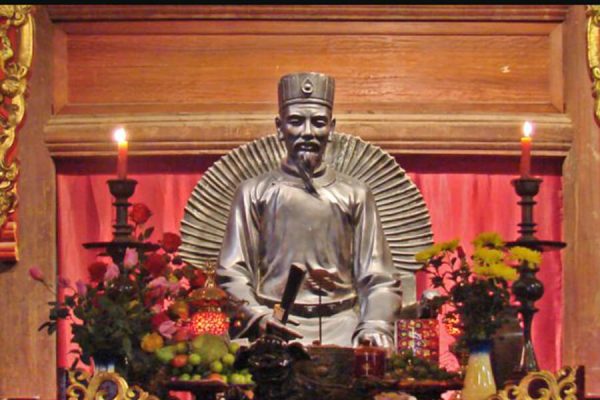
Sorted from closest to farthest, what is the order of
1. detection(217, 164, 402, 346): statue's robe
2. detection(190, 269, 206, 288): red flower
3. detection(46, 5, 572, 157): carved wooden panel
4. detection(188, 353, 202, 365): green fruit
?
detection(188, 353, 202, 365): green fruit
detection(190, 269, 206, 288): red flower
detection(217, 164, 402, 346): statue's robe
detection(46, 5, 572, 157): carved wooden panel

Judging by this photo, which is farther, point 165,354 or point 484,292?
point 484,292

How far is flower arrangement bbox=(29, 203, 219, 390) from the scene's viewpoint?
573 cm

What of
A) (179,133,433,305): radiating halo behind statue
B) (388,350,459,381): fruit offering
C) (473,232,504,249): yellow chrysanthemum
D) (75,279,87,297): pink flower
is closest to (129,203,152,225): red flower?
(179,133,433,305): radiating halo behind statue

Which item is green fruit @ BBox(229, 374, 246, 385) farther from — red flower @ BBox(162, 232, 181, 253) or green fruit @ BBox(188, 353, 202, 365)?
red flower @ BBox(162, 232, 181, 253)

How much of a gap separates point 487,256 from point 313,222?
0.77 metres

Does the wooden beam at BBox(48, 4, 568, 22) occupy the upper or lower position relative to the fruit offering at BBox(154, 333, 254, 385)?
upper

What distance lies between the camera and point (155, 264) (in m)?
5.90

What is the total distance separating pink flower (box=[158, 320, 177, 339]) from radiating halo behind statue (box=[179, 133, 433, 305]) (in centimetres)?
83

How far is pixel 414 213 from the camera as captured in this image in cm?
664

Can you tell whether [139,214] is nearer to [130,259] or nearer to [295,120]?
[130,259]

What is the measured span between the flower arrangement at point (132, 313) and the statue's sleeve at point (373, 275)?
0.58 meters

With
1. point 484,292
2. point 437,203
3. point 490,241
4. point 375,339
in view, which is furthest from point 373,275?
point 437,203

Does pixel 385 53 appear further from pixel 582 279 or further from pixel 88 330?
pixel 88 330

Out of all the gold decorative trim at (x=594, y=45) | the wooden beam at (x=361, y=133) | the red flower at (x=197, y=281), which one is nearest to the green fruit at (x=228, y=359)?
the red flower at (x=197, y=281)
